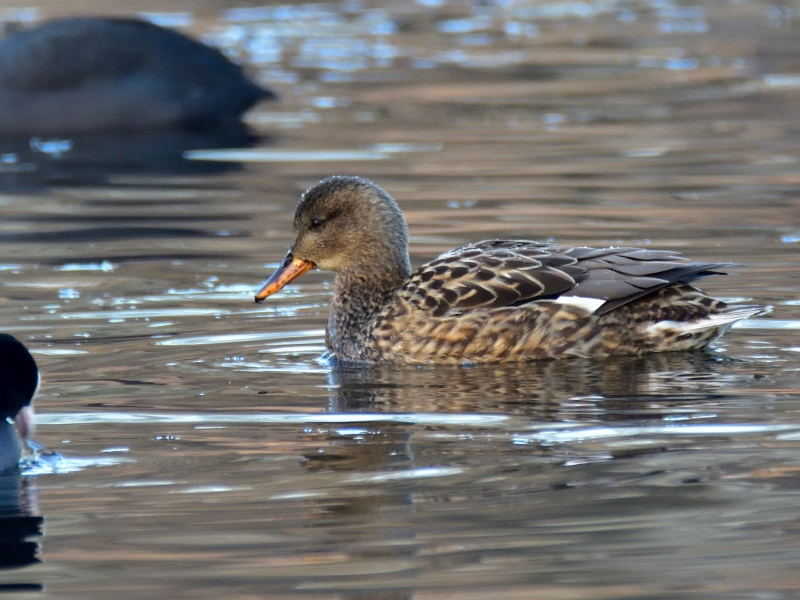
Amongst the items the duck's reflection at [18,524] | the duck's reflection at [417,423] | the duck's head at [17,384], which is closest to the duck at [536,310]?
the duck's reflection at [417,423]

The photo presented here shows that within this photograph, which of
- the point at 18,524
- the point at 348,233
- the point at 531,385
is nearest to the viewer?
the point at 18,524

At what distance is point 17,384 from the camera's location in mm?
6223

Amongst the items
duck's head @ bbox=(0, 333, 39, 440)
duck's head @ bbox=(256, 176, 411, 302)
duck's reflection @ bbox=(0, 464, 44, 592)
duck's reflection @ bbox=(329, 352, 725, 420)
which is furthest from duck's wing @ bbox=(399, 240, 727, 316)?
duck's reflection @ bbox=(0, 464, 44, 592)

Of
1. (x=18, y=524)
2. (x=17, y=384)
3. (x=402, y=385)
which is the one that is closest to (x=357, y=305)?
(x=402, y=385)

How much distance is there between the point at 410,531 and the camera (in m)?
5.33

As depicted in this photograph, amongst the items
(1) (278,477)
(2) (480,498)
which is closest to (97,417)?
(1) (278,477)

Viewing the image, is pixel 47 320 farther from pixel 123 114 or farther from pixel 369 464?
pixel 123 114

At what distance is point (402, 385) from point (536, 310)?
0.83 meters

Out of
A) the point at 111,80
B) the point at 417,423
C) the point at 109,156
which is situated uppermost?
the point at 417,423

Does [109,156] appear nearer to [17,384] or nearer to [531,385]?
[531,385]

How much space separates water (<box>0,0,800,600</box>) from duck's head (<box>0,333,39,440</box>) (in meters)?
0.18

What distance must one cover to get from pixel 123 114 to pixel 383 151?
318 cm

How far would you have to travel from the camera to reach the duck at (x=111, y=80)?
16.4 meters

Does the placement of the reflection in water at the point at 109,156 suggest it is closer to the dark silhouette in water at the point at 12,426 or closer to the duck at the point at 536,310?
the duck at the point at 536,310
